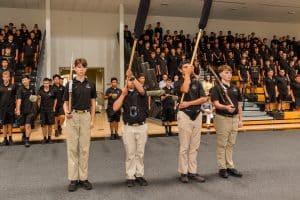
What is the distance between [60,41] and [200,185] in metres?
11.2

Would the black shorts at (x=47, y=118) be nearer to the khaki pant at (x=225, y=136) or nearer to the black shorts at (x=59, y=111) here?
the black shorts at (x=59, y=111)

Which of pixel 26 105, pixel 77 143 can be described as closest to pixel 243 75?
pixel 26 105

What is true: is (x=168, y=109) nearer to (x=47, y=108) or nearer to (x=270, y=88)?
(x=47, y=108)

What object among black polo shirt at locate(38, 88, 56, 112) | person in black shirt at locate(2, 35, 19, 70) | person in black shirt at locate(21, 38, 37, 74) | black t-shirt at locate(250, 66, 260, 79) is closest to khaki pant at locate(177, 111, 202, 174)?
black polo shirt at locate(38, 88, 56, 112)

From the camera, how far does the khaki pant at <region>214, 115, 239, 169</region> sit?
4.54 m

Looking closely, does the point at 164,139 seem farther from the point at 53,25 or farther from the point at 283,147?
the point at 53,25

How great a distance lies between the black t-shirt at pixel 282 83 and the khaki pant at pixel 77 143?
29.1ft

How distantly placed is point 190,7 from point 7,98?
350 inches

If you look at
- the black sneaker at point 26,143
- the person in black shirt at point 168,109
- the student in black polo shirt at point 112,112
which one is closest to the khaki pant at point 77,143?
the black sneaker at point 26,143

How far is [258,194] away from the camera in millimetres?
3879

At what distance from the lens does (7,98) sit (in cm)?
708

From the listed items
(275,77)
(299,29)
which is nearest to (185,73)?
(275,77)

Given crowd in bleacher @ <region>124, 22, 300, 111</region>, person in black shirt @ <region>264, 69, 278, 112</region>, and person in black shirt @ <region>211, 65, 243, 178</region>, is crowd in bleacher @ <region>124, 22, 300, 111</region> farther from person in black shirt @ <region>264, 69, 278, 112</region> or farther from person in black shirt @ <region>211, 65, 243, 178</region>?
person in black shirt @ <region>211, 65, 243, 178</region>

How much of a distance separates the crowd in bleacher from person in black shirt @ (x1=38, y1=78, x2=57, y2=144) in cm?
402
